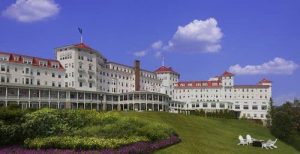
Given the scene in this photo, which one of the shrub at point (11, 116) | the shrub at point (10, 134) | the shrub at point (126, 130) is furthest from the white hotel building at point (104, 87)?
the shrub at point (10, 134)

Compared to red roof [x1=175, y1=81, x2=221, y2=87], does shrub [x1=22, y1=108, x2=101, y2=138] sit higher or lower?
lower

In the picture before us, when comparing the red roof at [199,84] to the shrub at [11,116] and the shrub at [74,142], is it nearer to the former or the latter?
the shrub at [11,116]

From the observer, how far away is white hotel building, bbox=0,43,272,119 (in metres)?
89.2

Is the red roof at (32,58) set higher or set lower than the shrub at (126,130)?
higher

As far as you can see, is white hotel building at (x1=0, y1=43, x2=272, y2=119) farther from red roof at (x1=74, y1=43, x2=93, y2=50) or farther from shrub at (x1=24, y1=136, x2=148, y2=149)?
shrub at (x1=24, y1=136, x2=148, y2=149)

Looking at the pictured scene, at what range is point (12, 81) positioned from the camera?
9006 cm

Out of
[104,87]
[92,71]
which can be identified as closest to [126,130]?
[92,71]

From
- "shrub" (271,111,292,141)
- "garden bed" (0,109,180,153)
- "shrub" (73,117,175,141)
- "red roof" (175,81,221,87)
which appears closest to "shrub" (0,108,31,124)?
"garden bed" (0,109,180,153)

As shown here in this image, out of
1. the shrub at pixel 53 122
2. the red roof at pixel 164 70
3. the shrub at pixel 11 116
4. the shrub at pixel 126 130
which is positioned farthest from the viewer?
the red roof at pixel 164 70

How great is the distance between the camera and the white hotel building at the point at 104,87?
89188 mm

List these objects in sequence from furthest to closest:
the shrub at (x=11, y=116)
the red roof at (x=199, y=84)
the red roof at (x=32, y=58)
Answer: the red roof at (x=199, y=84) < the red roof at (x=32, y=58) < the shrub at (x=11, y=116)

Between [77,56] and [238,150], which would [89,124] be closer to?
[238,150]

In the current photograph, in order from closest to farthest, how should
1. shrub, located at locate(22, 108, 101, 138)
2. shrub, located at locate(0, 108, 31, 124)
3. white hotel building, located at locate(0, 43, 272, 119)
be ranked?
1. shrub, located at locate(0, 108, 31, 124)
2. shrub, located at locate(22, 108, 101, 138)
3. white hotel building, located at locate(0, 43, 272, 119)

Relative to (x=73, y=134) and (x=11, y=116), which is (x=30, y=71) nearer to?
(x=11, y=116)
